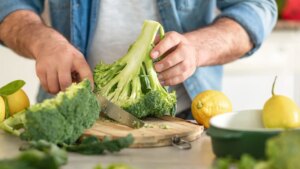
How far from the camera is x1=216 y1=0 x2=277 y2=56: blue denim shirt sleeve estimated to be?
1.79 m

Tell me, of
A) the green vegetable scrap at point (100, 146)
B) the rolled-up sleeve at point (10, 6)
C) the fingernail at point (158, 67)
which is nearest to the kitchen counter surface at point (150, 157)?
the green vegetable scrap at point (100, 146)

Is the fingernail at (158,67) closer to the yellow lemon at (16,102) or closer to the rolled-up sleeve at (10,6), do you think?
the yellow lemon at (16,102)

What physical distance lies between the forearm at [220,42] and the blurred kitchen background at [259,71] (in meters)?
1.32

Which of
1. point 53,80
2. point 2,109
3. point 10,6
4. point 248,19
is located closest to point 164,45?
point 53,80

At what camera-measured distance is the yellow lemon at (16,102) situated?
1.46 meters

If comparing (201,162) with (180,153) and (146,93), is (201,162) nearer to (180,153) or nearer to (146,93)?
(180,153)

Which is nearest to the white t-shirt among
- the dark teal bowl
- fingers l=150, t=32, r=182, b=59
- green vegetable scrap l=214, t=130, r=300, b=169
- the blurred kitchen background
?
fingers l=150, t=32, r=182, b=59

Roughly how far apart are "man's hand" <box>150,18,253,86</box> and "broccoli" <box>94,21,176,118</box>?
0.03 meters

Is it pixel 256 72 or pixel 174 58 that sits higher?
pixel 174 58

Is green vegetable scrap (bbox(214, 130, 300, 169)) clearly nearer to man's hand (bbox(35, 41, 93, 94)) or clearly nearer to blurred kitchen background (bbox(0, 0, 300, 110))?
man's hand (bbox(35, 41, 93, 94))

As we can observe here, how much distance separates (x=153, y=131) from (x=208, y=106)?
0.17m

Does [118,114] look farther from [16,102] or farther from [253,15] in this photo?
[253,15]

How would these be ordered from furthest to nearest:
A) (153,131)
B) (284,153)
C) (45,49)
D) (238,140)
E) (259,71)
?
(259,71), (45,49), (153,131), (238,140), (284,153)

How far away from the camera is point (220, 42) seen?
1.73m
